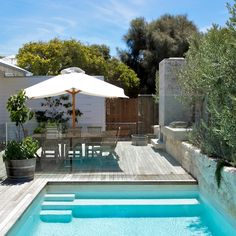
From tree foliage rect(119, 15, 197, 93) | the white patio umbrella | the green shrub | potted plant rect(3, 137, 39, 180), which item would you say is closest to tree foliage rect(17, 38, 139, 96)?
tree foliage rect(119, 15, 197, 93)

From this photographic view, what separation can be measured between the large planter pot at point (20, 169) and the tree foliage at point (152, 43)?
17.2 meters

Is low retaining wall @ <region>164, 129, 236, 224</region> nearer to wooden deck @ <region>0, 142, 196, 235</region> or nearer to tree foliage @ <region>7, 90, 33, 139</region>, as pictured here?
wooden deck @ <region>0, 142, 196, 235</region>

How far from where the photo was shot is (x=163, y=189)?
860 cm

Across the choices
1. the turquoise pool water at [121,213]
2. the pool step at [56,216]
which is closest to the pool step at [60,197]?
the turquoise pool water at [121,213]

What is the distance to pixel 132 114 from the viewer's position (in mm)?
17594

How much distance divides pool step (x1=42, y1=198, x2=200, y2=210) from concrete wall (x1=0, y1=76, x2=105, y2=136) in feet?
25.7

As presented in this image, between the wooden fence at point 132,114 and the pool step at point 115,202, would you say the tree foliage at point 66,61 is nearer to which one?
the wooden fence at point 132,114

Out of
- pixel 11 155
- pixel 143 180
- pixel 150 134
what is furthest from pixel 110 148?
pixel 150 134

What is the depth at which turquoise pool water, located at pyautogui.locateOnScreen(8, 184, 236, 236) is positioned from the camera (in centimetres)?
Result: 662

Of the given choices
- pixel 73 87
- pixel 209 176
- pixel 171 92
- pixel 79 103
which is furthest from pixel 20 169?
pixel 79 103

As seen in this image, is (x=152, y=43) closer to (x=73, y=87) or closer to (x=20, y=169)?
(x=73, y=87)

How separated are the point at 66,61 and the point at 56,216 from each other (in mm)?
17805

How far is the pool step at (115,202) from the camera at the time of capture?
7758 millimetres

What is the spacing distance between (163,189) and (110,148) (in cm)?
243
